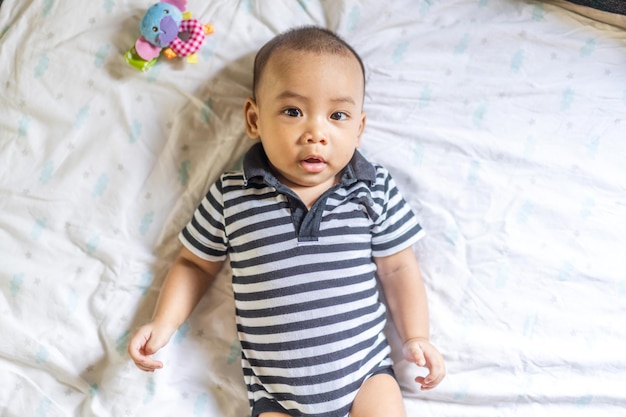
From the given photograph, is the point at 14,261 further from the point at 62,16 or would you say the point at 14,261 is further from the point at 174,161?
the point at 62,16

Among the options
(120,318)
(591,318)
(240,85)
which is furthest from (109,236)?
(591,318)

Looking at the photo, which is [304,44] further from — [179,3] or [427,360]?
[427,360]

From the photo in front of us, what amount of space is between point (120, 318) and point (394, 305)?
0.53m

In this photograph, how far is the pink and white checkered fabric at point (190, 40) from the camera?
47.0 inches

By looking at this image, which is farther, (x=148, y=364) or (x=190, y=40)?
(x=190, y=40)

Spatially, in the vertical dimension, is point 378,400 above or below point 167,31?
Answer: below

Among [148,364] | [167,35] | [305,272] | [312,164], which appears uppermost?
[167,35]

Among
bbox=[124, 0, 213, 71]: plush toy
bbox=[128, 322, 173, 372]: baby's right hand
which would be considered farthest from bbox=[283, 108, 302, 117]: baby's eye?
bbox=[128, 322, 173, 372]: baby's right hand

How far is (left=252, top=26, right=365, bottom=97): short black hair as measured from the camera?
1.08 metres

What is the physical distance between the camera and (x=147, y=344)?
3.64ft

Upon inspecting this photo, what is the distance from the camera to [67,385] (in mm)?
1152

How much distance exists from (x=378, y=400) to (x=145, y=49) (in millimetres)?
789

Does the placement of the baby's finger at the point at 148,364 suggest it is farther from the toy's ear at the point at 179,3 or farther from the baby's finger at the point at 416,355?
the toy's ear at the point at 179,3

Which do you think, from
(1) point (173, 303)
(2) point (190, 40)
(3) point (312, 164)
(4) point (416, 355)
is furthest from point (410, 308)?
(2) point (190, 40)
